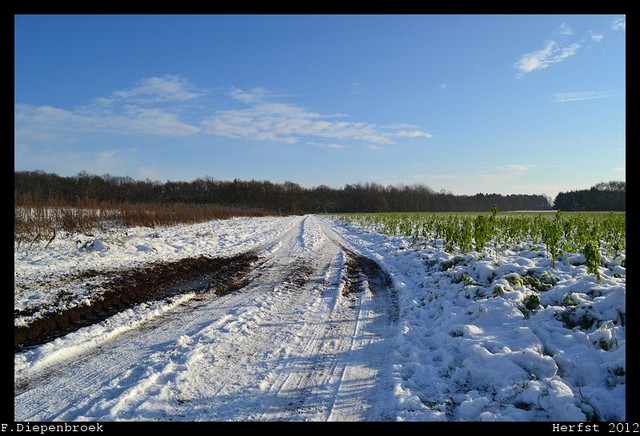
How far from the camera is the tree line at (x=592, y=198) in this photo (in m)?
54.8

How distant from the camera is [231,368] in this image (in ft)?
12.7

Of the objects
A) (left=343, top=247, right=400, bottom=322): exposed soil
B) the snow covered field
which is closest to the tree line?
(left=343, top=247, right=400, bottom=322): exposed soil

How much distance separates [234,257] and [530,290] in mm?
9374

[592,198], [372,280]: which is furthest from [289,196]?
[372,280]

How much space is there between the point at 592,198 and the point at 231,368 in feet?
239

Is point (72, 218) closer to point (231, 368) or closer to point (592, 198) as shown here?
point (231, 368)

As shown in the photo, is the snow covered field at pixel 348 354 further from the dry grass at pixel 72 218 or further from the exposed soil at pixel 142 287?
the dry grass at pixel 72 218

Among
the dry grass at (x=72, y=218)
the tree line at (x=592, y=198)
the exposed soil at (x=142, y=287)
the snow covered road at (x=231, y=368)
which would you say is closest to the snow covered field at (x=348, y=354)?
the snow covered road at (x=231, y=368)

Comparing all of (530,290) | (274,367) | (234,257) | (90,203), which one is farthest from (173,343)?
(90,203)

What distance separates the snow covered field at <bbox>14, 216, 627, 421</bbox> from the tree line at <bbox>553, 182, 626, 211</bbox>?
6238 centimetres
